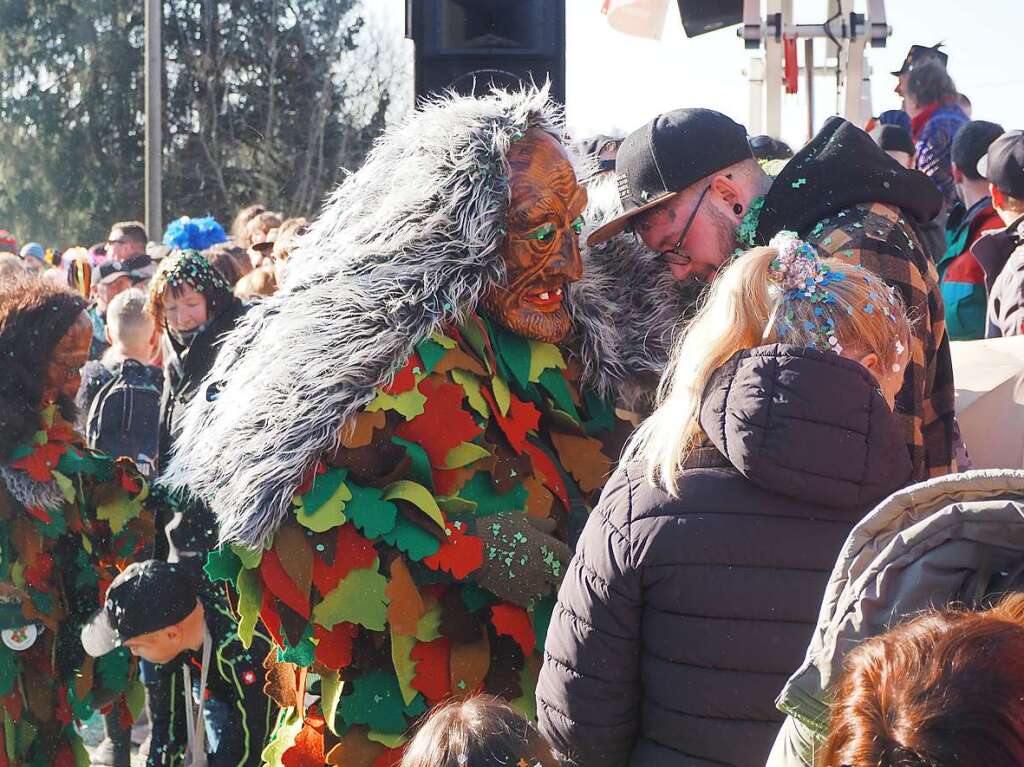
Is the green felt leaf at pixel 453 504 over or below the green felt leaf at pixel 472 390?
below

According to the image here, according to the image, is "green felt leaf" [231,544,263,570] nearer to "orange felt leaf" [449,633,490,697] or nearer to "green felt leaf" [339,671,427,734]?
"green felt leaf" [339,671,427,734]

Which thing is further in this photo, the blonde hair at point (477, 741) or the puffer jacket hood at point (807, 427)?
the puffer jacket hood at point (807, 427)

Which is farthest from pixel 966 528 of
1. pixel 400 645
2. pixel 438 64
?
pixel 438 64

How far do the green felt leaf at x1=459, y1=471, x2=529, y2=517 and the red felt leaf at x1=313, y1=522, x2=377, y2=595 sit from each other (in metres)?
0.24

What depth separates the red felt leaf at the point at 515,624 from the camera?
260 cm

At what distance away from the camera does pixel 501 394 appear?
108 inches

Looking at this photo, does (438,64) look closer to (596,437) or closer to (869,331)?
(596,437)

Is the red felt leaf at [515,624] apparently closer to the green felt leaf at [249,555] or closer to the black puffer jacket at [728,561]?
the green felt leaf at [249,555]

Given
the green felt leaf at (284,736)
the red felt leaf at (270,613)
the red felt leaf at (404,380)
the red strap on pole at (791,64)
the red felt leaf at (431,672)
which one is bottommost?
the green felt leaf at (284,736)

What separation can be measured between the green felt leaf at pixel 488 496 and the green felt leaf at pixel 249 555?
430mm

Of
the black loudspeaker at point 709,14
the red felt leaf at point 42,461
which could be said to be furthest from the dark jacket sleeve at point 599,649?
the black loudspeaker at point 709,14

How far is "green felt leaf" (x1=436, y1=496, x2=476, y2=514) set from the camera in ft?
8.60

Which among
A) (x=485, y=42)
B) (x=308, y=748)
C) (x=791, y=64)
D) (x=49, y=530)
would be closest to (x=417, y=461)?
(x=308, y=748)

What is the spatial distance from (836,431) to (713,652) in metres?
0.37
